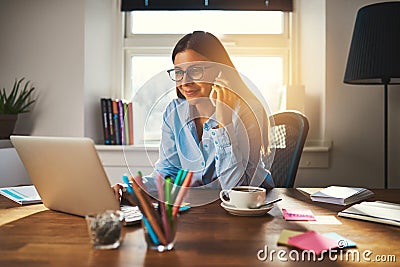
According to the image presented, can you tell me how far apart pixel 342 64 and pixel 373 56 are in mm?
456

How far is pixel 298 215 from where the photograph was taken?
1.16 meters

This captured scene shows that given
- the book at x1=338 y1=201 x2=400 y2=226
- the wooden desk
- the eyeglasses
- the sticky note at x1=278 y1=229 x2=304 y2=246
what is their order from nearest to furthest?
the wooden desk, the sticky note at x1=278 y1=229 x2=304 y2=246, the book at x1=338 y1=201 x2=400 y2=226, the eyeglasses

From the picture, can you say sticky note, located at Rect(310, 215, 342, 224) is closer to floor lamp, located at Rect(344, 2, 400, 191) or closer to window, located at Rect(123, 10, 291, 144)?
floor lamp, located at Rect(344, 2, 400, 191)

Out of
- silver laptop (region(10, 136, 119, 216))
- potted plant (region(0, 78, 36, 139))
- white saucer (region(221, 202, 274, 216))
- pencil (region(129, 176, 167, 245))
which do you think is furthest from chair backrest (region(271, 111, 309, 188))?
potted plant (region(0, 78, 36, 139))

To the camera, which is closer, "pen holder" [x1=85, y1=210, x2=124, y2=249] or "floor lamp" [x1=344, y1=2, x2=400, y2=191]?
"pen holder" [x1=85, y1=210, x2=124, y2=249]

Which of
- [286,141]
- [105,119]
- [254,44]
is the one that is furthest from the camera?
[254,44]

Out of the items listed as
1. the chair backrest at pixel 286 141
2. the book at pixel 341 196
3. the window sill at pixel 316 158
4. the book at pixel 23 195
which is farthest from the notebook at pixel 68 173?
the window sill at pixel 316 158

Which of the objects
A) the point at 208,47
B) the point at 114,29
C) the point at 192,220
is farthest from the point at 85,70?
the point at 192,220

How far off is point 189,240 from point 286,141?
1.23m

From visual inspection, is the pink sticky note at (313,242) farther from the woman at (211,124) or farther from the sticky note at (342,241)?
the woman at (211,124)

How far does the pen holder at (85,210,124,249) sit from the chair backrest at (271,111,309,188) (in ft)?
3.96

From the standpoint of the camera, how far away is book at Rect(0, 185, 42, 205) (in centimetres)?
134

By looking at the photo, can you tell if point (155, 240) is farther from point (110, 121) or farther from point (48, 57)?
point (48, 57)

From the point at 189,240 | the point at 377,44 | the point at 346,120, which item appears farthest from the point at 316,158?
the point at 189,240
